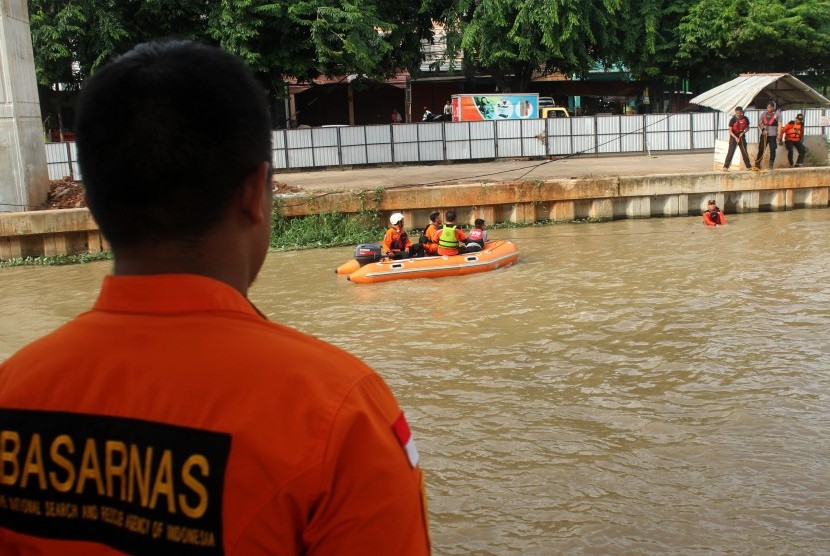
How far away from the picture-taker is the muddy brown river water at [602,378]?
5426 mm

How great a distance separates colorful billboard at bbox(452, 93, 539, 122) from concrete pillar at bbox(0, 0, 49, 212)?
1070 centimetres

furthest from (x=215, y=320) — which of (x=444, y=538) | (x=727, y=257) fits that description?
(x=727, y=257)

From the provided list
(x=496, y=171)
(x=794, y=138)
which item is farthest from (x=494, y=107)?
(x=794, y=138)

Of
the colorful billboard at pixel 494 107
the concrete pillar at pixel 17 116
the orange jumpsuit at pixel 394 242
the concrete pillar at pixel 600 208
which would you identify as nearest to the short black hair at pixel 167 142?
the orange jumpsuit at pixel 394 242

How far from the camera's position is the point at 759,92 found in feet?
63.3

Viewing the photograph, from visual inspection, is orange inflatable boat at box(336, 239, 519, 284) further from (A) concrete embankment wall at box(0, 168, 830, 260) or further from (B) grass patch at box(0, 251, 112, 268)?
(B) grass patch at box(0, 251, 112, 268)

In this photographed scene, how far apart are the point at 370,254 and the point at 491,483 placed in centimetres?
728

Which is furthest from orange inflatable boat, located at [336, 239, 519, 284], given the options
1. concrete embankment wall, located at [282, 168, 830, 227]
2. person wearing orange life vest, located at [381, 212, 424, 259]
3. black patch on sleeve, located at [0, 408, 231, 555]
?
black patch on sleeve, located at [0, 408, 231, 555]

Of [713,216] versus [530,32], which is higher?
[530,32]

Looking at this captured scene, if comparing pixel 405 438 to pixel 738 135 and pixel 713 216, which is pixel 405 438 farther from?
pixel 738 135

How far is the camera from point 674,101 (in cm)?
3120

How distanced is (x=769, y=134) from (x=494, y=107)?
733 cm

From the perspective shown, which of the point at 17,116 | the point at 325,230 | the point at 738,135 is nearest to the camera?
the point at 17,116

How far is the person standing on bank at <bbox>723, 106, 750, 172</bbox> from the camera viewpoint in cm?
1792
